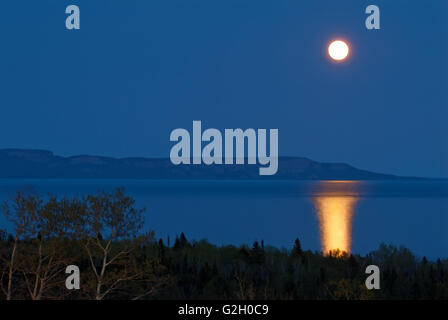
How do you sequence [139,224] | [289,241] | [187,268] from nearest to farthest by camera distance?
[139,224], [187,268], [289,241]

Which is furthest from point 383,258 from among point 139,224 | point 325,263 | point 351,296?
point 139,224

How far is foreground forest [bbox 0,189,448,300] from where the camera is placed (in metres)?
12.2

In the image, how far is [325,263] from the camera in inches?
905

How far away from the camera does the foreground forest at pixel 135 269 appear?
12.2 metres

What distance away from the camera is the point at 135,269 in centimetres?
1234

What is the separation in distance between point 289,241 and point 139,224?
217 ft

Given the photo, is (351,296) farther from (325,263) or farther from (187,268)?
(325,263)
